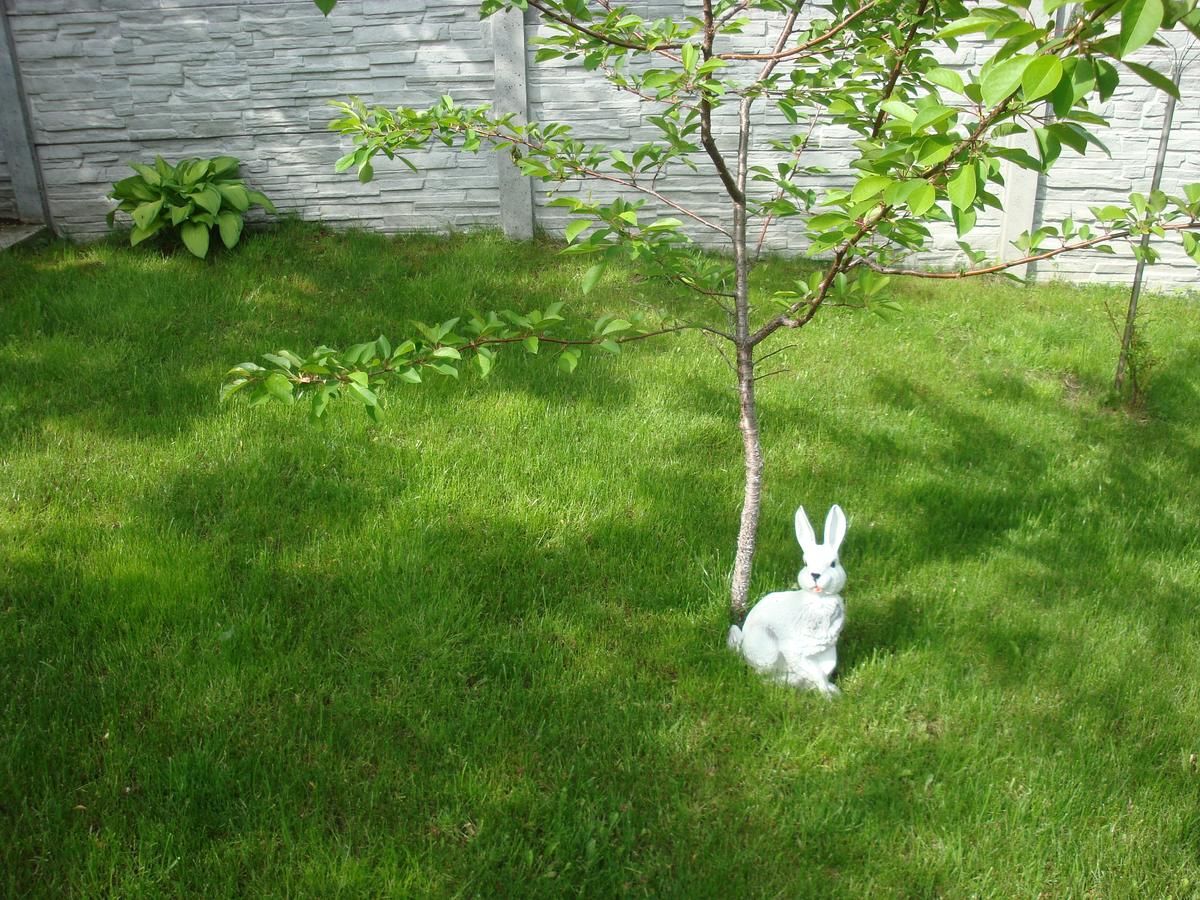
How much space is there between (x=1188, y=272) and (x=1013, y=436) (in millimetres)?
3099

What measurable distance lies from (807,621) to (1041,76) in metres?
1.79

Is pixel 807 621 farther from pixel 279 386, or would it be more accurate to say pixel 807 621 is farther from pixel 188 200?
pixel 188 200

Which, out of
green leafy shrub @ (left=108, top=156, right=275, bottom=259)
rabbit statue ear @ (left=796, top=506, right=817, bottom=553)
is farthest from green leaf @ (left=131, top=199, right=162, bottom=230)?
rabbit statue ear @ (left=796, top=506, right=817, bottom=553)

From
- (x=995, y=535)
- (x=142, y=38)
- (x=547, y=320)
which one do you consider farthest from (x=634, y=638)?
(x=142, y=38)

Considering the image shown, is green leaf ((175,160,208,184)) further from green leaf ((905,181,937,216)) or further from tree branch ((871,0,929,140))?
green leaf ((905,181,937,216))

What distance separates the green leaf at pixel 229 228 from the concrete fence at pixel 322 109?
0.59 m

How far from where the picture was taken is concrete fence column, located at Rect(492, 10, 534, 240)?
6074 millimetres

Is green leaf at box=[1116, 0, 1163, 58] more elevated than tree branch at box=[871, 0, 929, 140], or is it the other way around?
green leaf at box=[1116, 0, 1163, 58]

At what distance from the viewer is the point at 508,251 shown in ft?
20.5

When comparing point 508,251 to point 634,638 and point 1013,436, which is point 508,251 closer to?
point 1013,436

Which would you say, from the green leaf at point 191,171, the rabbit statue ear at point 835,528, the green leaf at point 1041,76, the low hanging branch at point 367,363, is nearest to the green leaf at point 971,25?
the green leaf at point 1041,76

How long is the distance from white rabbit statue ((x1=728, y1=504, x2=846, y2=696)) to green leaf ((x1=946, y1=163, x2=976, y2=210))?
1309 mm

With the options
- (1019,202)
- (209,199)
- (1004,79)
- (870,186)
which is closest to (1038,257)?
(870,186)

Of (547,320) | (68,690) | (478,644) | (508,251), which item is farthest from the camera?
(508,251)
